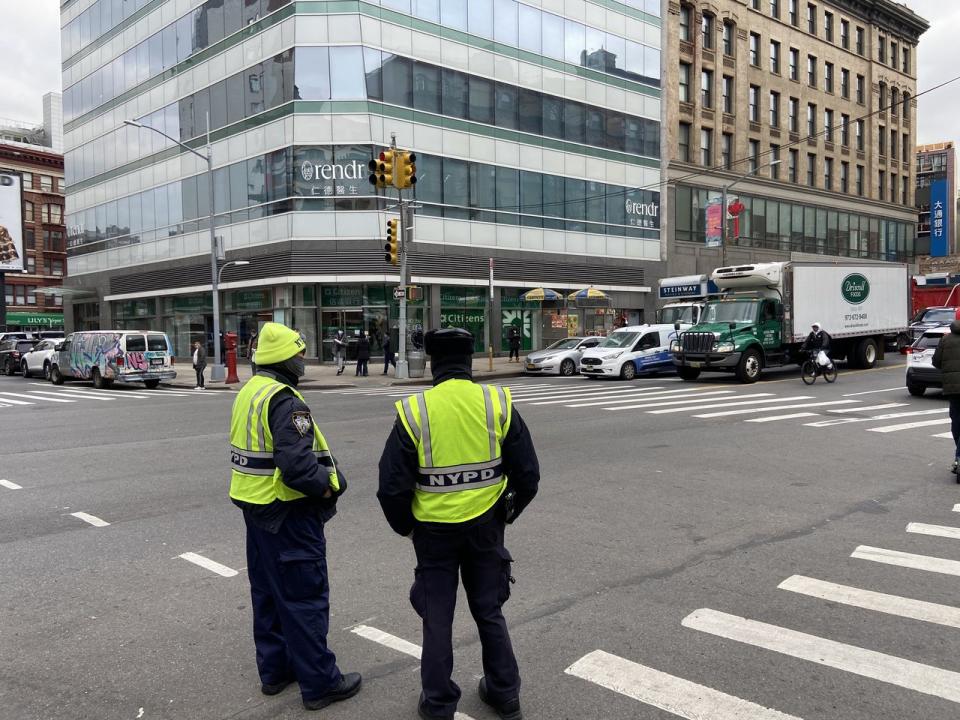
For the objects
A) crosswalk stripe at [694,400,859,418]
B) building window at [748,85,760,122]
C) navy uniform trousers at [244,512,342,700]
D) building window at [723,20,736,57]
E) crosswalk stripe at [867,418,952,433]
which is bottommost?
crosswalk stripe at [867,418,952,433]

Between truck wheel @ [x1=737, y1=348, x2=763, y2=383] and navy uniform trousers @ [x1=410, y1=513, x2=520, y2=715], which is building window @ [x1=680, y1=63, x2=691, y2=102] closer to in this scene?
truck wheel @ [x1=737, y1=348, x2=763, y2=383]

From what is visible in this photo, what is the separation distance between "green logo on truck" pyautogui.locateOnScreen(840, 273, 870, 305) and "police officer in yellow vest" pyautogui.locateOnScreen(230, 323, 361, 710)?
2338 cm

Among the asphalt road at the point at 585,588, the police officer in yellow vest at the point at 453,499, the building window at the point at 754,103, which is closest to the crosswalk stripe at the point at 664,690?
the asphalt road at the point at 585,588

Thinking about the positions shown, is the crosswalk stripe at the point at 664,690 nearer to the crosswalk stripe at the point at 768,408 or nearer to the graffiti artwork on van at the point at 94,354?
the crosswalk stripe at the point at 768,408

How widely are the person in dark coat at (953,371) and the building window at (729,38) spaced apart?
40323 millimetres

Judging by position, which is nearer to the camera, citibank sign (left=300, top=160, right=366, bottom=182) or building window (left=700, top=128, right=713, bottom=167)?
citibank sign (left=300, top=160, right=366, bottom=182)

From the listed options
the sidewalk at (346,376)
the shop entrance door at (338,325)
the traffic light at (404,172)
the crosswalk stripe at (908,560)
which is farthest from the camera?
the shop entrance door at (338,325)

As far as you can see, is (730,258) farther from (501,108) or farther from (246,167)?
(246,167)

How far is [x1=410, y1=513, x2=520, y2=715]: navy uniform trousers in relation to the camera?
10.8 feet

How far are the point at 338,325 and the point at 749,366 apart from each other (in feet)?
55.2

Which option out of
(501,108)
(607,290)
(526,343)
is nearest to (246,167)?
(501,108)

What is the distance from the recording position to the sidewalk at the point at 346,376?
24.0m

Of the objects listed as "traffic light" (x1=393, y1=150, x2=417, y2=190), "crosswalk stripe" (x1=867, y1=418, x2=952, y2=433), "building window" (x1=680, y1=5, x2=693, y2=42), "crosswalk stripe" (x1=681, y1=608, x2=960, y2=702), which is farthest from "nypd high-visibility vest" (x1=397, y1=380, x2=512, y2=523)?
"building window" (x1=680, y1=5, x2=693, y2=42)

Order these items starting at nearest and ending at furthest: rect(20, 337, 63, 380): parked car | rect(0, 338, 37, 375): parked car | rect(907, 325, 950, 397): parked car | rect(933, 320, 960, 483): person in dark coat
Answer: rect(933, 320, 960, 483): person in dark coat → rect(907, 325, 950, 397): parked car → rect(20, 337, 63, 380): parked car → rect(0, 338, 37, 375): parked car
